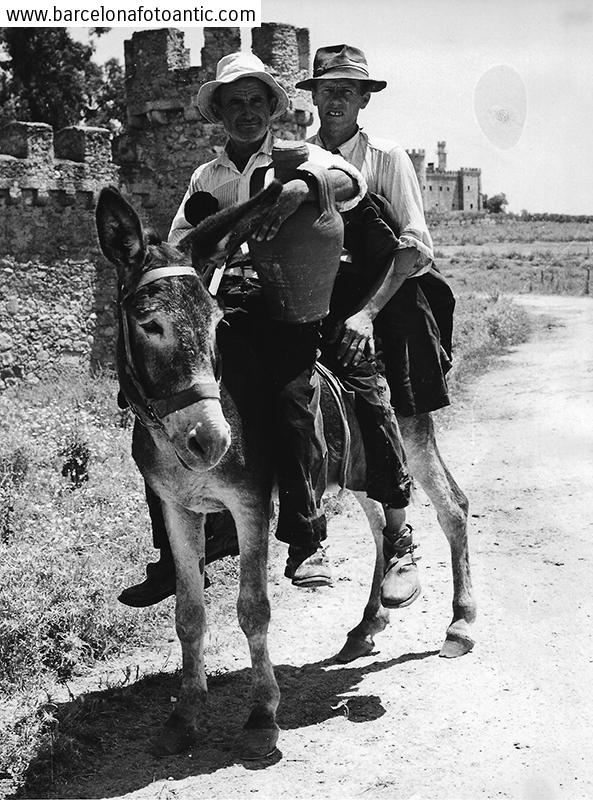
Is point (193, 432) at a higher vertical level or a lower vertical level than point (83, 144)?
lower

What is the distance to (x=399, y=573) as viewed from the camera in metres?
5.65

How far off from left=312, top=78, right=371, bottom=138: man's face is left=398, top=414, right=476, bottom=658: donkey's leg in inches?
66.1

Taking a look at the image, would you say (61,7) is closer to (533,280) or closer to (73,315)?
(73,315)

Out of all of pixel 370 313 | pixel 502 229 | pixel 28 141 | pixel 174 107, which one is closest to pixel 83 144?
pixel 28 141

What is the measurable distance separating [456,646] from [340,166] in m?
2.93

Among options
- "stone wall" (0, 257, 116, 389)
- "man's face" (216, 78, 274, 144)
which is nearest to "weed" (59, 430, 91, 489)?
"man's face" (216, 78, 274, 144)

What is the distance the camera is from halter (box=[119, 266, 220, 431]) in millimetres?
3994

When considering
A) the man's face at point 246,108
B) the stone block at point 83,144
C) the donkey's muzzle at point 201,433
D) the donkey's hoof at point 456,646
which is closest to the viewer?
the donkey's muzzle at point 201,433

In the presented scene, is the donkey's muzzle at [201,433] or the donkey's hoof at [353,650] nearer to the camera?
the donkey's muzzle at [201,433]

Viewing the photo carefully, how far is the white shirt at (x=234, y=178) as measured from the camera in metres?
4.75

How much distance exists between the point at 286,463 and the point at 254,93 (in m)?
1.76

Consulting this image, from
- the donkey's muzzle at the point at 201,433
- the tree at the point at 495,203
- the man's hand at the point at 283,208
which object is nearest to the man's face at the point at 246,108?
the man's hand at the point at 283,208

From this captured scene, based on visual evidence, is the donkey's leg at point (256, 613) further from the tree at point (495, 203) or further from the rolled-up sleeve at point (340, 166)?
the tree at point (495, 203)

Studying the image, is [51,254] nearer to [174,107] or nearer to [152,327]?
[174,107]
